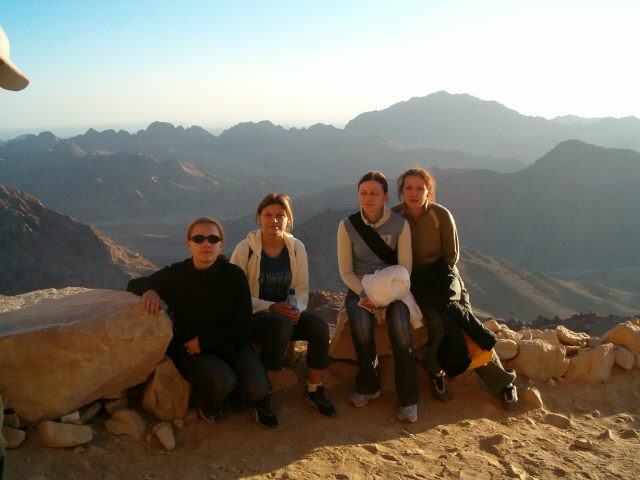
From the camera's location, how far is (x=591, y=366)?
4.57 meters

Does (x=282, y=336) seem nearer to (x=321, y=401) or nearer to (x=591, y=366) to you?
(x=321, y=401)

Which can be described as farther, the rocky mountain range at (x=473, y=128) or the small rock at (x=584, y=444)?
the rocky mountain range at (x=473, y=128)

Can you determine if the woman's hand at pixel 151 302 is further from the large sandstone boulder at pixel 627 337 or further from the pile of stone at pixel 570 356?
the large sandstone boulder at pixel 627 337

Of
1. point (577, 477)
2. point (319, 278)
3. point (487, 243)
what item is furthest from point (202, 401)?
point (487, 243)

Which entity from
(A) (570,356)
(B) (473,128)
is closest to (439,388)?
(A) (570,356)

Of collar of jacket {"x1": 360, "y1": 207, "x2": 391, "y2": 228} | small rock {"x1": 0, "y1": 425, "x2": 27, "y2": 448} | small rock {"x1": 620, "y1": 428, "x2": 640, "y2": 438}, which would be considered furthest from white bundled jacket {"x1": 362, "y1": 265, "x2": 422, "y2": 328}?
small rock {"x1": 0, "y1": 425, "x2": 27, "y2": 448}

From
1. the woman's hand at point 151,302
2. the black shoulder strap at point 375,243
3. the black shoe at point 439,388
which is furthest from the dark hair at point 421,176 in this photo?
the woman's hand at point 151,302

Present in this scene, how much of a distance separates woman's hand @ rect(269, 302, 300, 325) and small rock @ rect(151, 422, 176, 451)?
40.6 inches

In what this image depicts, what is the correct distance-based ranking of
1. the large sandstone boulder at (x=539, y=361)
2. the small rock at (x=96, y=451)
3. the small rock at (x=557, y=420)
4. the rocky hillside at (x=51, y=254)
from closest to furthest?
the small rock at (x=96, y=451) < the small rock at (x=557, y=420) < the large sandstone boulder at (x=539, y=361) < the rocky hillside at (x=51, y=254)

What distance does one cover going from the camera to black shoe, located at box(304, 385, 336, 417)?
3.57m

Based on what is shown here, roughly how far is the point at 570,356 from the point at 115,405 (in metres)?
3.85

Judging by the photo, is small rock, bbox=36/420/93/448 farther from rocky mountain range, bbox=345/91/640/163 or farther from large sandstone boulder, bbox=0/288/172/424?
rocky mountain range, bbox=345/91/640/163

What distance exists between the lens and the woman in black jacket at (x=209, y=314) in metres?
3.30

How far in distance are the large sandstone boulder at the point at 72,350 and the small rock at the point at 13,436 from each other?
0.12m
